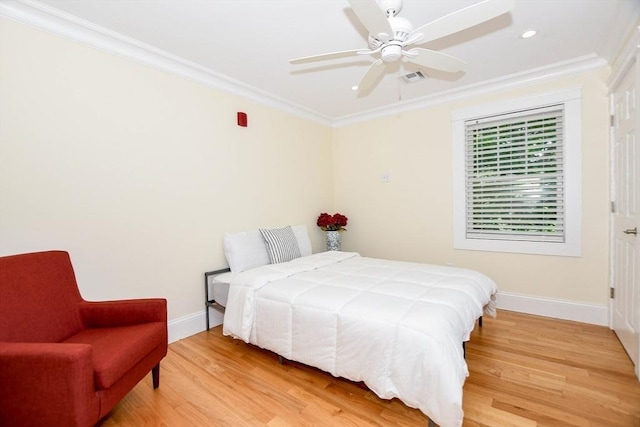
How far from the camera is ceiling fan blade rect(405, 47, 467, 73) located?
6.48 ft

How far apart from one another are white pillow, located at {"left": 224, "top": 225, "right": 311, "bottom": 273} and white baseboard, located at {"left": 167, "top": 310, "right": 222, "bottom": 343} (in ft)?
1.85

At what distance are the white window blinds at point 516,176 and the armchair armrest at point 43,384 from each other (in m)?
3.73

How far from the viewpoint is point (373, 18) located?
1.60m

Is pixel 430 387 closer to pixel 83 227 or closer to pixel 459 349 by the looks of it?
pixel 459 349

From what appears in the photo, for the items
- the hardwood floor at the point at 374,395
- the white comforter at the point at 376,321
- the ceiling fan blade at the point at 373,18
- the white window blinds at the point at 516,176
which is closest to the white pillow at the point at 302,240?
the white comforter at the point at 376,321

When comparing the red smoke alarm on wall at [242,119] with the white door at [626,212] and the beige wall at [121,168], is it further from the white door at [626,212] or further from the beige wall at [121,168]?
the white door at [626,212]

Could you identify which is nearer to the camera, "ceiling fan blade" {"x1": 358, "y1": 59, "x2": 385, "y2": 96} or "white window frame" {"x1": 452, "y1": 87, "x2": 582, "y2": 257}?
"ceiling fan blade" {"x1": 358, "y1": 59, "x2": 385, "y2": 96}

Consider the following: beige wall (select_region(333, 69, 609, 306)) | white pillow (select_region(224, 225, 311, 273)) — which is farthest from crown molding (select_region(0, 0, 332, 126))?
beige wall (select_region(333, 69, 609, 306))

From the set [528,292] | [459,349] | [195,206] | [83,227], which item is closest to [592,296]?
[528,292]

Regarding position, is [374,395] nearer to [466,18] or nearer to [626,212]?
[466,18]

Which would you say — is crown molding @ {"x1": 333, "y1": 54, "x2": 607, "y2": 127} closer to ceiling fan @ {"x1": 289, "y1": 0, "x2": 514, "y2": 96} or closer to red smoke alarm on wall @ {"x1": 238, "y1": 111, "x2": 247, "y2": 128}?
ceiling fan @ {"x1": 289, "y1": 0, "x2": 514, "y2": 96}

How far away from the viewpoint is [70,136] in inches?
86.8

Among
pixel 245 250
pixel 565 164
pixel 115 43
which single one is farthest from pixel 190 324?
pixel 565 164

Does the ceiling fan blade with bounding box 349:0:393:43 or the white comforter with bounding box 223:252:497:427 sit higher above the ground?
the ceiling fan blade with bounding box 349:0:393:43
